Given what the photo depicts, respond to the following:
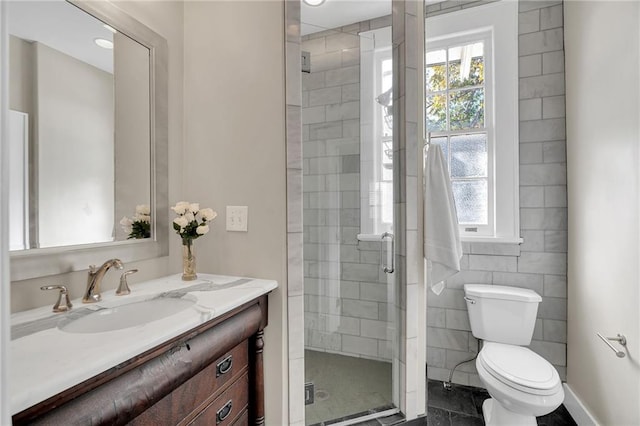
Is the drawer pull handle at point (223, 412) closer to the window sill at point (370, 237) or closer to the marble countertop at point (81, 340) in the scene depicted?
the marble countertop at point (81, 340)

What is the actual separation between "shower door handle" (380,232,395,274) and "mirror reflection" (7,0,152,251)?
1210 millimetres

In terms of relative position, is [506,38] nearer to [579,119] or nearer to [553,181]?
[579,119]

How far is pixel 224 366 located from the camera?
112 cm

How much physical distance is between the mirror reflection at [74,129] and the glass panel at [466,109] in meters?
1.92

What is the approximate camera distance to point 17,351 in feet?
2.27

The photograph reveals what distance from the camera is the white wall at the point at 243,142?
1445 millimetres

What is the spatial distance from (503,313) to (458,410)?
2.15 feet

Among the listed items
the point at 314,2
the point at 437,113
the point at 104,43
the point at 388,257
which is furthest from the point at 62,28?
the point at 437,113

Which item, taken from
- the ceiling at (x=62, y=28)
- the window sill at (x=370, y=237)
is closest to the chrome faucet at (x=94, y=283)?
the ceiling at (x=62, y=28)

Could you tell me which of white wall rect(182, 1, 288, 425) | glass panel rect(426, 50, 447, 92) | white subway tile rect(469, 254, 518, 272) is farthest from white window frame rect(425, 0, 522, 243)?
white wall rect(182, 1, 288, 425)

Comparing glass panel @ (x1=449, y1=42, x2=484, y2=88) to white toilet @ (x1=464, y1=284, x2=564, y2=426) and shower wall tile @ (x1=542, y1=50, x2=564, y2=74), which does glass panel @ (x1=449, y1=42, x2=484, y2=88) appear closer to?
shower wall tile @ (x1=542, y1=50, x2=564, y2=74)

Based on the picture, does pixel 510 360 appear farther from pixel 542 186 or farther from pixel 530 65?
pixel 530 65

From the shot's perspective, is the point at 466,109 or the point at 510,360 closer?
the point at 510,360

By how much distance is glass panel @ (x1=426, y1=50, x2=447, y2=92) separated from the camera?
7.52ft
